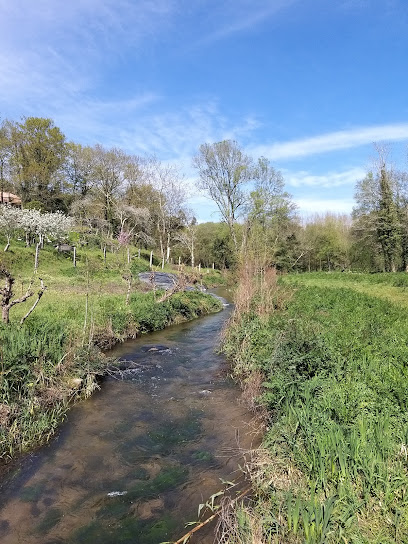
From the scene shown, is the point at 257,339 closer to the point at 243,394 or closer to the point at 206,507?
the point at 243,394

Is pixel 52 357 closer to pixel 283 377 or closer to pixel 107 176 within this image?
pixel 283 377

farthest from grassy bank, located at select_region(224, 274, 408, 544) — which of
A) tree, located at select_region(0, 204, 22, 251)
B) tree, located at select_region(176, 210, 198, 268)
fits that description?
tree, located at select_region(176, 210, 198, 268)

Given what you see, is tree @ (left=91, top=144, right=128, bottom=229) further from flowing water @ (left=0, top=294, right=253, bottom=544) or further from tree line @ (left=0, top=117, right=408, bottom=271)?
flowing water @ (left=0, top=294, right=253, bottom=544)

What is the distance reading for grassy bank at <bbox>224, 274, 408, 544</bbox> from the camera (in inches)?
136

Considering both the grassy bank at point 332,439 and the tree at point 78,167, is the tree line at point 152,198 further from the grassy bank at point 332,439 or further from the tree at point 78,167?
the grassy bank at point 332,439

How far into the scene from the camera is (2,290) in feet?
29.2

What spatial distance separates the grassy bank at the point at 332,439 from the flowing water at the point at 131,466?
86cm

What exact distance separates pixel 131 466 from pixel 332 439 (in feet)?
10.5

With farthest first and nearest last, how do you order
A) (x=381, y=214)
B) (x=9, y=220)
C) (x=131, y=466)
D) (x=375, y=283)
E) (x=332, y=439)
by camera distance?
1. (x=381, y=214)
2. (x=9, y=220)
3. (x=375, y=283)
4. (x=131, y=466)
5. (x=332, y=439)

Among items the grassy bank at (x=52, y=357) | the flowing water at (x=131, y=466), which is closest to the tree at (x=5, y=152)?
the grassy bank at (x=52, y=357)

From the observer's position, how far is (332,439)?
13.8 feet

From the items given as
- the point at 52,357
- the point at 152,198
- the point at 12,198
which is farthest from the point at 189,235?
the point at 52,357

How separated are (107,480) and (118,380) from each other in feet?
13.9

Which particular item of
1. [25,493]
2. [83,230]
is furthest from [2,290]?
[83,230]
